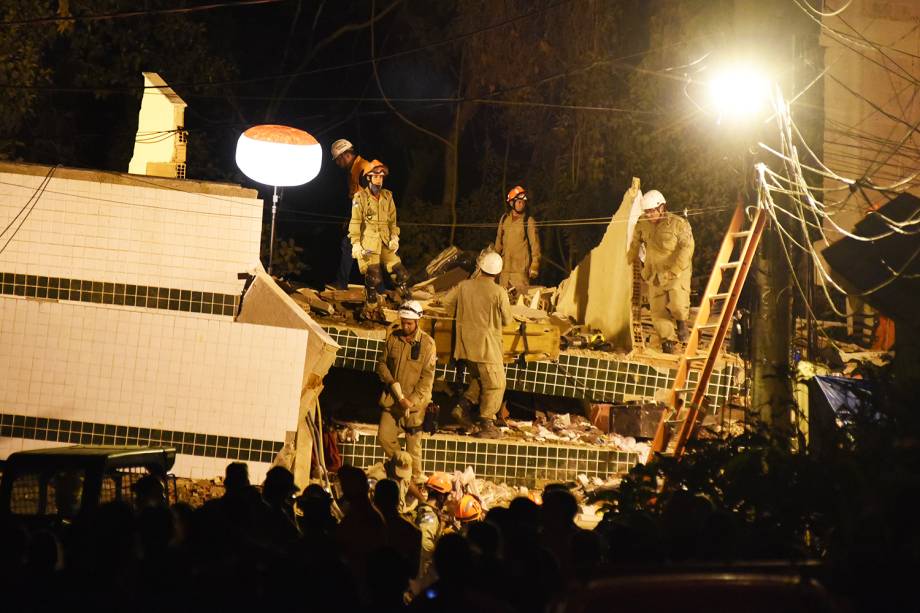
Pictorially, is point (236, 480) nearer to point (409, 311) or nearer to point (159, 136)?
point (409, 311)

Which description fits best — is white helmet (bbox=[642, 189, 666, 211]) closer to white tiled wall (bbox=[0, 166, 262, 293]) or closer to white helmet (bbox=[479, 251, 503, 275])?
white helmet (bbox=[479, 251, 503, 275])

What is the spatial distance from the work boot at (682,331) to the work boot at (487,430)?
132 inches

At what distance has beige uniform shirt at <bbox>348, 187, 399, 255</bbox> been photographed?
15.1m

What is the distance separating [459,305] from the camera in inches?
543

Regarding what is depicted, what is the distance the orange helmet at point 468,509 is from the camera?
38.6 feet

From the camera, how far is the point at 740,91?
10.2m

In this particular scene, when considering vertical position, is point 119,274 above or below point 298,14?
below

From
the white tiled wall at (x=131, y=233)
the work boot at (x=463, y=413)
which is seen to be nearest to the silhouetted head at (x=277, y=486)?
the white tiled wall at (x=131, y=233)

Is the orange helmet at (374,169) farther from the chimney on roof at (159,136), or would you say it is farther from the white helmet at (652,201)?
the white helmet at (652,201)

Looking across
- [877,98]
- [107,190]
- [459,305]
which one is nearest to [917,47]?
[877,98]

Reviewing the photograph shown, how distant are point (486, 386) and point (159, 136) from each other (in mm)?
5068

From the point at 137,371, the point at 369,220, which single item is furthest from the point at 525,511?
the point at 369,220

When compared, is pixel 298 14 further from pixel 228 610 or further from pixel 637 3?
pixel 228 610

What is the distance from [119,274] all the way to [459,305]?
410 cm
